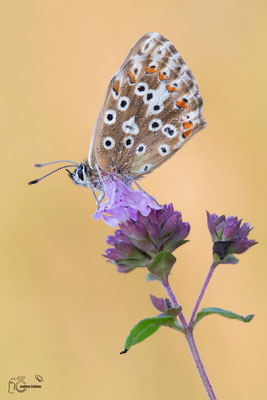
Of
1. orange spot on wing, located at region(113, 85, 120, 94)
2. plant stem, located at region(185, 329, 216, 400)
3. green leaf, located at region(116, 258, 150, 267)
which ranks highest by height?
orange spot on wing, located at region(113, 85, 120, 94)

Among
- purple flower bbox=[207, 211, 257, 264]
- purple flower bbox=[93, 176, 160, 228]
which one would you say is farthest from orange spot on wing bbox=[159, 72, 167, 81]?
purple flower bbox=[207, 211, 257, 264]

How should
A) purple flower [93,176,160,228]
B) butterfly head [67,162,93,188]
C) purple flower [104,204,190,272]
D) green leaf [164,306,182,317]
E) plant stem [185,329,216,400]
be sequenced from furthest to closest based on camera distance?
butterfly head [67,162,93,188] → purple flower [93,176,160,228] → purple flower [104,204,190,272] → green leaf [164,306,182,317] → plant stem [185,329,216,400]

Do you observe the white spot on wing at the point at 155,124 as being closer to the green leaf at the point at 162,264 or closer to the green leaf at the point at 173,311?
the green leaf at the point at 162,264

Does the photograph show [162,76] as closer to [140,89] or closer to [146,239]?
[140,89]

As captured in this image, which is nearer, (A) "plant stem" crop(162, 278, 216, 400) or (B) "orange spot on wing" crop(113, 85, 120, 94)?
(A) "plant stem" crop(162, 278, 216, 400)

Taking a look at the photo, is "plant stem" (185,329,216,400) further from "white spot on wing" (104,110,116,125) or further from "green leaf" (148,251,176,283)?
"white spot on wing" (104,110,116,125)

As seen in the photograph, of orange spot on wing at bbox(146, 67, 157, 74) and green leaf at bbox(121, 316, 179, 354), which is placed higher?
orange spot on wing at bbox(146, 67, 157, 74)

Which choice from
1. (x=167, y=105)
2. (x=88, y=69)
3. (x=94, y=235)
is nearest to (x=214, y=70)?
(x=88, y=69)

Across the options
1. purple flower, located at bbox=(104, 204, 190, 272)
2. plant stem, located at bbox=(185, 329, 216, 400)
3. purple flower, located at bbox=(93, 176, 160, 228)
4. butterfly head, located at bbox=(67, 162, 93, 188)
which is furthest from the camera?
butterfly head, located at bbox=(67, 162, 93, 188)

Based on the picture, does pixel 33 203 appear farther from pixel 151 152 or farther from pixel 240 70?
pixel 151 152
